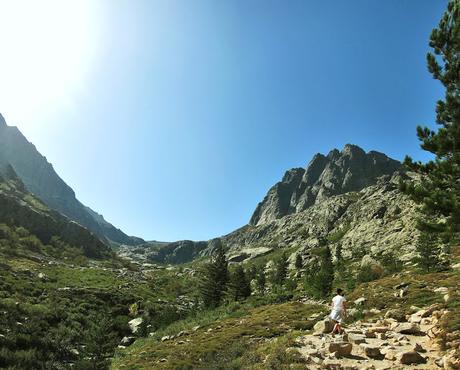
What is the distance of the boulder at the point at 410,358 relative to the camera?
10690 millimetres

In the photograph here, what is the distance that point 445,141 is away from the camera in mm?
16672

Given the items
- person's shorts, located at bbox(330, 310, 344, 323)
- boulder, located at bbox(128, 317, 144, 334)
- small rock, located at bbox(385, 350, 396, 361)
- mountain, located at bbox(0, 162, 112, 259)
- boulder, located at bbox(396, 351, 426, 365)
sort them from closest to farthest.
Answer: boulder, located at bbox(396, 351, 426, 365) < small rock, located at bbox(385, 350, 396, 361) < person's shorts, located at bbox(330, 310, 344, 323) < boulder, located at bbox(128, 317, 144, 334) < mountain, located at bbox(0, 162, 112, 259)

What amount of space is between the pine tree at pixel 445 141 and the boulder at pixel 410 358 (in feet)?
23.6

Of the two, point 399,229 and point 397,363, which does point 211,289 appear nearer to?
point 397,363

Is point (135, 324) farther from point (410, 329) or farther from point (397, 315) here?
point (410, 329)

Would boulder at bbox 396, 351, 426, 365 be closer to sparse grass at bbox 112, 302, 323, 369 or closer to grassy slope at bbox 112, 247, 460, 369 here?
Result: grassy slope at bbox 112, 247, 460, 369

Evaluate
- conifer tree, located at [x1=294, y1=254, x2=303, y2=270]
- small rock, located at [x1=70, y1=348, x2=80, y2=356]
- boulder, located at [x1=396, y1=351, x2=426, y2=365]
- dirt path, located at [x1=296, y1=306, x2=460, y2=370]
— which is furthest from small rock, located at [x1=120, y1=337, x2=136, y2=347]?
conifer tree, located at [x1=294, y1=254, x2=303, y2=270]

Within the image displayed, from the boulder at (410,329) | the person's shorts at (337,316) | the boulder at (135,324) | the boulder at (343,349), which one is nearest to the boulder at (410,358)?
the boulder at (343,349)

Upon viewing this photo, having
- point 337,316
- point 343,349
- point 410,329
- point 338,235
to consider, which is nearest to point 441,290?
point 410,329

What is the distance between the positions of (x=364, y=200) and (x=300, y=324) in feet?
554

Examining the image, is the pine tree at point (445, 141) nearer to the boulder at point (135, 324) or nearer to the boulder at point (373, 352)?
the boulder at point (373, 352)

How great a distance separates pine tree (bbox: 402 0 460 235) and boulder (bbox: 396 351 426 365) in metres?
7.19

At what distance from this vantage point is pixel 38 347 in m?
23.5

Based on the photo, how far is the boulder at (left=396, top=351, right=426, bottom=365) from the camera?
10.7 meters
